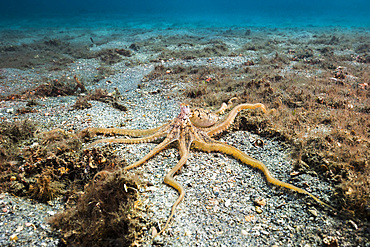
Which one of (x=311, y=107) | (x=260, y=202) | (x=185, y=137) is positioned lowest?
(x=260, y=202)

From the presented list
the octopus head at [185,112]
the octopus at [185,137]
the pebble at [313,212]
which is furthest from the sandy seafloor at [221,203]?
the octopus head at [185,112]

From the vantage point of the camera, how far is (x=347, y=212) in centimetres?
303

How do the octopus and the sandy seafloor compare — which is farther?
the octopus

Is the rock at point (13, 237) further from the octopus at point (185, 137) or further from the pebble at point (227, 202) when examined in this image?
the pebble at point (227, 202)

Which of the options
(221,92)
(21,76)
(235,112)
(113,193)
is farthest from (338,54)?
(21,76)

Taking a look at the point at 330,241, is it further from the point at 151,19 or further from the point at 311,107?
the point at 151,19

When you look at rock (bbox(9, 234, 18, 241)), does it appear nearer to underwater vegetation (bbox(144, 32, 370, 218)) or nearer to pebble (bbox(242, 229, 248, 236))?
pebble (bbox(242, 229, 248, 236))

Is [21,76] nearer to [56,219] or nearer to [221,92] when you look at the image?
[221,92]

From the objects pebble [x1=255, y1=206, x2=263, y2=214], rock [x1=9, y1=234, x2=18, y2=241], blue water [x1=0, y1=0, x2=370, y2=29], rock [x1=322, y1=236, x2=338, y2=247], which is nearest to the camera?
rock [x1=322, y1=236, x2=338, y2=247]

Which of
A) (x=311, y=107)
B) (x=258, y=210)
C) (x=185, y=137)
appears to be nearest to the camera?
(x=258, y=210)

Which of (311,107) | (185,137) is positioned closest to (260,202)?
(185,137)

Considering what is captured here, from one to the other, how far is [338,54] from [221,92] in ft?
37.2

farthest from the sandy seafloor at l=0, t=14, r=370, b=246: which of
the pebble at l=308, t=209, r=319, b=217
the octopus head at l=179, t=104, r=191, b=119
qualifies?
the octopus head at l=179, t=104, r=191, b=119

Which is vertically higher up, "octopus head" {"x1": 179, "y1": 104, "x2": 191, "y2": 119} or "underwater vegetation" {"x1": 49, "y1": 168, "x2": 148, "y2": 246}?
"octopus head" {"x1": 179, "y1": 104, "x2": 191, "y2": 119}
